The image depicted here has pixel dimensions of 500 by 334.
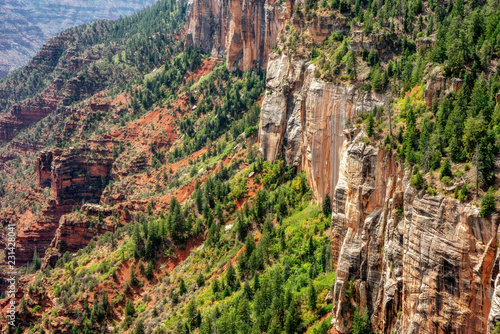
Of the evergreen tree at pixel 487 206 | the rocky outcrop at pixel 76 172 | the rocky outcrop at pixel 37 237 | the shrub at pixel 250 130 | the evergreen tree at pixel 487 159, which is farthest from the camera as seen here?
the rocky outcrop at pixel 76 172

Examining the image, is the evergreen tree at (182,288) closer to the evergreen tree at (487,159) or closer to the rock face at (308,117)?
the rock face at (308,117)

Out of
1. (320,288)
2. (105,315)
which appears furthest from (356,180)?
(105,315)

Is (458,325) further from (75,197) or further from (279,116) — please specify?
(75,197)

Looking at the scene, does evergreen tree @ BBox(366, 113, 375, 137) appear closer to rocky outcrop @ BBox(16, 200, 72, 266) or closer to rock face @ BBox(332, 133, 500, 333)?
rock face @ BBox(332, 133, 500, 333)

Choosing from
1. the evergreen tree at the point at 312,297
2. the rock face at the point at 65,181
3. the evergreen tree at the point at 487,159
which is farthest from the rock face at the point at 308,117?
the rock face at the point at 65,181

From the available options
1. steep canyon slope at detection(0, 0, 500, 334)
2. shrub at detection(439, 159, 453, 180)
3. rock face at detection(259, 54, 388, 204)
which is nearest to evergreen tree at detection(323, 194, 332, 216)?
steep canyon slope at detection(0, 0, 500, 334)

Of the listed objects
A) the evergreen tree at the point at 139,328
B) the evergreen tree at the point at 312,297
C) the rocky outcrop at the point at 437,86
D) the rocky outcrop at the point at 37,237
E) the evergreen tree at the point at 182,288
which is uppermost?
the rocky outcrop at the point at 437,86
